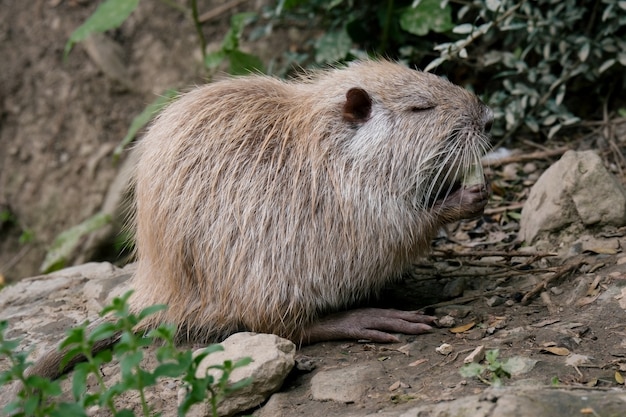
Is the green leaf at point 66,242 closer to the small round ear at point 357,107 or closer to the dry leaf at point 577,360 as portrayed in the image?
the small round ear at point 357,107

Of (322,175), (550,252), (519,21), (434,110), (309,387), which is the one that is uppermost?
(519,21)

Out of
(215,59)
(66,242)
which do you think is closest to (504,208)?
(215,59)

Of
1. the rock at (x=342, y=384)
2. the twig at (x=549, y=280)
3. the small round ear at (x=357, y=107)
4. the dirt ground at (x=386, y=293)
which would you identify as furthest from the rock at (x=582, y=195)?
the rock at (x=342, y=384)

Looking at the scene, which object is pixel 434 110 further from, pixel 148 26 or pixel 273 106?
pixel 148 26

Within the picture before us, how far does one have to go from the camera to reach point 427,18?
5.94 meters

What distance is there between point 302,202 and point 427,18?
2.57 meters

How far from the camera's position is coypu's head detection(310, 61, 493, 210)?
157 inches

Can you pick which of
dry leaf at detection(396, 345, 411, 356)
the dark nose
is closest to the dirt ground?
dry leaf at detection(396, 345, 411, 356)

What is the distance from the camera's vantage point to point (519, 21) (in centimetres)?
589

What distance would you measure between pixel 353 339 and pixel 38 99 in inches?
207

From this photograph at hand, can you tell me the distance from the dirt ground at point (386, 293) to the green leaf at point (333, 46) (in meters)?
1.04

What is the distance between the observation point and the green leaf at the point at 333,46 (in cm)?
630


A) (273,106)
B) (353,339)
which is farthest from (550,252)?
(273,106)

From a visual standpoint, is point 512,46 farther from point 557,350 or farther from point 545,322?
point 557,350
